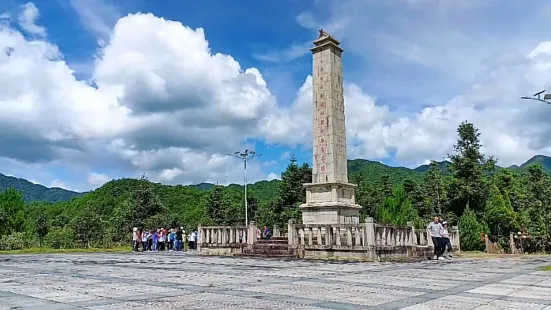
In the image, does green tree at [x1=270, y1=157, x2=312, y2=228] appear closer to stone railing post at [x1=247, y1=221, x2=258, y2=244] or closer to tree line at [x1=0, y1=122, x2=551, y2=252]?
tree line at [x1=0, y1=122, x2=551, y2=252]

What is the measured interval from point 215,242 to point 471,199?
89.7 feet

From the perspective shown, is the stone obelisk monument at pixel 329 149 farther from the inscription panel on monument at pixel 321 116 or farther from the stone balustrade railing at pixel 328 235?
the stone balustrade railing at pixel 328 235

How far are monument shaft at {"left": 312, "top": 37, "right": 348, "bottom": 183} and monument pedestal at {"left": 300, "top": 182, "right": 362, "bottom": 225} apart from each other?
1.07 feet

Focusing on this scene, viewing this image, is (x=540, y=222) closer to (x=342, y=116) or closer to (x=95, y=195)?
(x=342, y=116)

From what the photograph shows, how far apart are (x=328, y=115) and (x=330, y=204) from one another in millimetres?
3763

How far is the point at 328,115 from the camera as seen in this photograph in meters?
20.2

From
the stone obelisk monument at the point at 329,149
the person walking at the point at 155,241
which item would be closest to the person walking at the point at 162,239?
the person walking at the point at 155,241

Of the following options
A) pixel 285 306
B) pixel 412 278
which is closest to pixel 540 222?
Result: pixel 412 278

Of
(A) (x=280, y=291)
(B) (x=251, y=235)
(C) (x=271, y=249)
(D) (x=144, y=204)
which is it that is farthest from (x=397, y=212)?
(D) (x=144, y=204)

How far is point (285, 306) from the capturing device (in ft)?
20.5

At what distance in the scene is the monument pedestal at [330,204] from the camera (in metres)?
19.1

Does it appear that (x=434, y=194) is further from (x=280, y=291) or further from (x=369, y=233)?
(x=280, y=291)

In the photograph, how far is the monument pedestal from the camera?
19141 mm

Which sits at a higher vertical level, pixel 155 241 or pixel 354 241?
pixel 354 241
